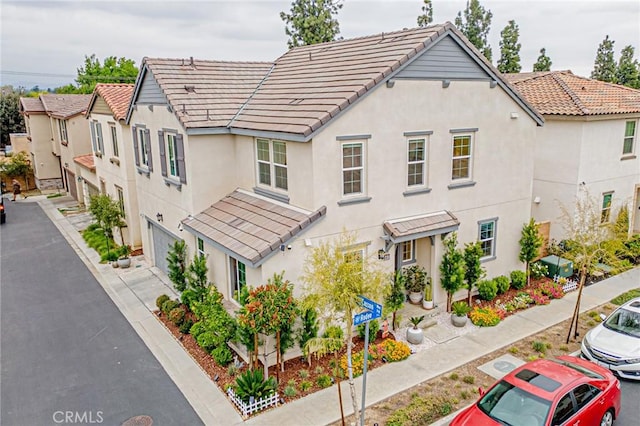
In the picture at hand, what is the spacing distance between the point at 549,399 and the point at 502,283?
8.50 meters

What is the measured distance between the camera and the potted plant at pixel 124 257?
20.6 m

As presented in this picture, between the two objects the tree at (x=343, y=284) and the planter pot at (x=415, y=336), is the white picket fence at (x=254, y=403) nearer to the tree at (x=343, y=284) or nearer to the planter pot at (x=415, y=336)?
the tree at (x=343, y=284)

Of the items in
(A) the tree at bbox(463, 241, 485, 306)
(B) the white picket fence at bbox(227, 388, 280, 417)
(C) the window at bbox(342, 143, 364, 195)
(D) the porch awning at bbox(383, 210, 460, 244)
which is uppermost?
(C) the window at bbox(342, 143, 364, 195)

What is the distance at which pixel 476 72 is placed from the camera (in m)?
15.2

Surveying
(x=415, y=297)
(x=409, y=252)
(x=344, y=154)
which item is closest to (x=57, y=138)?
(x=344, y=154)

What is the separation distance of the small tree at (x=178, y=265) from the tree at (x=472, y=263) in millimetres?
9695

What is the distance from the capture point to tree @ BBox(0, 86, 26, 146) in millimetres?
53406

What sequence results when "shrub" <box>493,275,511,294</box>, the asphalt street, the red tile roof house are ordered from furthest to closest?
the red tile roof house, "shrub" <box>493,275,511,294</box>, the asphalt street

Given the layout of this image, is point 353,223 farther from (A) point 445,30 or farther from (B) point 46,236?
(B) point 46,236

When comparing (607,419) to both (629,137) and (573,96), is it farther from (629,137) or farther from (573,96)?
(629,137)

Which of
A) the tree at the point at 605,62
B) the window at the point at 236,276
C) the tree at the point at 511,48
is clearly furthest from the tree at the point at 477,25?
the window at the point at 236,276

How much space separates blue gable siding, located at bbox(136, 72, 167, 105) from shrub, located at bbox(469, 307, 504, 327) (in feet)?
42.2

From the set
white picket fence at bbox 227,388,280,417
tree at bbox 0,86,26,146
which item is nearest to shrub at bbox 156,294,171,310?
white picket fence at bbox 227,388,280,417

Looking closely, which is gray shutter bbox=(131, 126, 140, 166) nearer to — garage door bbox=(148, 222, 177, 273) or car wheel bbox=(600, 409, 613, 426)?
garage door bbox=(148, 222, 177, 273)
